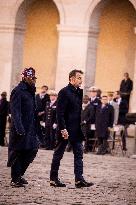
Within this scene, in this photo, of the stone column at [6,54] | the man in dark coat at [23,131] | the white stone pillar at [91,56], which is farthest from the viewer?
the stone column at [6,54]

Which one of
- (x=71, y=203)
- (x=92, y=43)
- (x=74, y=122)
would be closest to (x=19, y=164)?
(x=74, y=122)

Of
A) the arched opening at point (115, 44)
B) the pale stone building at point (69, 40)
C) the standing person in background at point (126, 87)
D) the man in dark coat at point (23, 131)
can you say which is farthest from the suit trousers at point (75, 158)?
the arched opening at point (115, 44)

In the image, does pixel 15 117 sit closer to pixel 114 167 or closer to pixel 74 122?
pixel 74 122

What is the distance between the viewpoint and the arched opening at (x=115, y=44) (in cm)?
2830

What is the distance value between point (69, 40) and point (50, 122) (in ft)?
19.3

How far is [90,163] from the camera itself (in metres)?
16.6

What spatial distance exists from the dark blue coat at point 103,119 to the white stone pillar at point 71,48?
240 inches

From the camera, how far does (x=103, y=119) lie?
19.6 metres

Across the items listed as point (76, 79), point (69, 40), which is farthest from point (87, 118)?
point (76, 79)

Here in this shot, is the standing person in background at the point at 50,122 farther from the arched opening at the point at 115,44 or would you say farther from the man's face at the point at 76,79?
the man's face at the point at 76,79

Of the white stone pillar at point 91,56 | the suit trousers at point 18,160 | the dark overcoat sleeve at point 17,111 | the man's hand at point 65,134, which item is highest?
the white stone pillar at point 91,56

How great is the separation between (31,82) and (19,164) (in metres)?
1.29

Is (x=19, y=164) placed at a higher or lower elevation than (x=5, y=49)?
lower

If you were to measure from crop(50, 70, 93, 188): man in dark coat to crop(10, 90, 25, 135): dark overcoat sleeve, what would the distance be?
0.65 m
